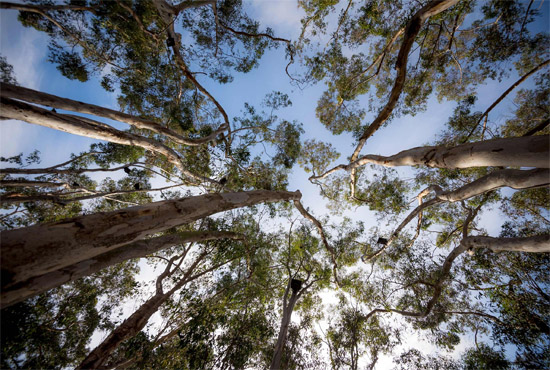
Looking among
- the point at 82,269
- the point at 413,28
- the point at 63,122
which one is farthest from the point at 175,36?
the point at 82,269

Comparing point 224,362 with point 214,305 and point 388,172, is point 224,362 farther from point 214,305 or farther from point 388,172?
point 388,172

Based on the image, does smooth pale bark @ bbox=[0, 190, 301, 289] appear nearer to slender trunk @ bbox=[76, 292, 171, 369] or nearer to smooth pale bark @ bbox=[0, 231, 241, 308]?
smooth pale bark @ bbox=[0, 231, 241, 308]

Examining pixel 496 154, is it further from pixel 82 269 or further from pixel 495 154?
pixel 82 269

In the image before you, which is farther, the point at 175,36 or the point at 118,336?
the point at 175,36

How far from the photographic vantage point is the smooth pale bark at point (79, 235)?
4.80 feet

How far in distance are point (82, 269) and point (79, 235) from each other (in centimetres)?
96

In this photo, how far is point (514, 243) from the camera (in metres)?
3.62

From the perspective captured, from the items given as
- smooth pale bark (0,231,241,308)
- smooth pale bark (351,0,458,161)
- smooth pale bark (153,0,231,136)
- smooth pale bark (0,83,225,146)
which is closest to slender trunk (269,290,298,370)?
smooth pale bark (0,231,241,308)

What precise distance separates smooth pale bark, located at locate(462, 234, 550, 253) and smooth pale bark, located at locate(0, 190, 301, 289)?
581 centimetres

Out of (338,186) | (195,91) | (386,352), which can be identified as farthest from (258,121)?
(386,352)

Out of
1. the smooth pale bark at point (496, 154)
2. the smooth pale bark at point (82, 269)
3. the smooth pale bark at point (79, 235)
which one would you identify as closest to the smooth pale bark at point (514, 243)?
the smooth pale bark at point (496, 154)

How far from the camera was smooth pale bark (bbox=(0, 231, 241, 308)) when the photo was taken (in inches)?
60.0

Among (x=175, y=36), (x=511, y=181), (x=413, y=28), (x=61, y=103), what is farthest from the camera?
(x=175, y=36)

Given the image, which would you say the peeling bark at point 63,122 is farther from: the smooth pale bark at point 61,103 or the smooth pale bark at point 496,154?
the smooth pale bark at point 496,154
